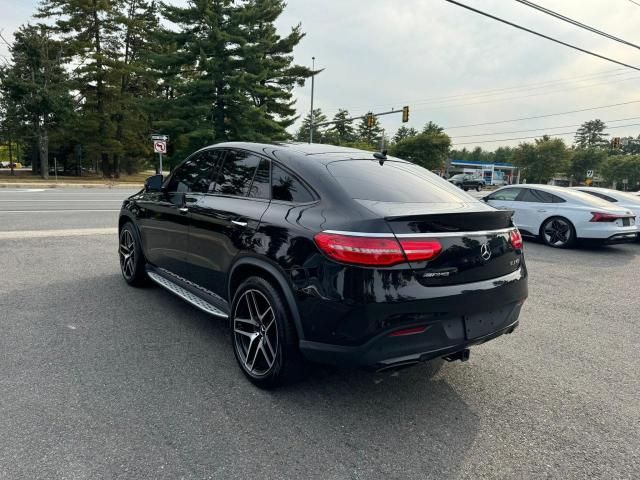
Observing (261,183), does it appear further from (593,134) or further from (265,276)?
(593,134)

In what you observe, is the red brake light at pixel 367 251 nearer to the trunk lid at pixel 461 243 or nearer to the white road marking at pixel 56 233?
the trunk lid at pixel 461 243

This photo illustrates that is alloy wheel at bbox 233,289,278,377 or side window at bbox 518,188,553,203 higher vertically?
side window at bbox 518,188,553,203

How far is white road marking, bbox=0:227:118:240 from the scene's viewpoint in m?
8.09

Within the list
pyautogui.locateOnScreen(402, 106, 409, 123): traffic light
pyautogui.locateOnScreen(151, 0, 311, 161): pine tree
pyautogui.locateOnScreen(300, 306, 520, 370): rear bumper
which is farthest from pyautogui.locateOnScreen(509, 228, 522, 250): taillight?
pyautogui.locateOnScreen(151, 0, 311, 161): pine tree

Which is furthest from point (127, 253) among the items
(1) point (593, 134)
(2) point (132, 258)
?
(1) point (593, 134)

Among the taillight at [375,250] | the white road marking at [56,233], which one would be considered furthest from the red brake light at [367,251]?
the white road marking at [56,233]

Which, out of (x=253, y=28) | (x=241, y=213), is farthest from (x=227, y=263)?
(x=253, y=28)

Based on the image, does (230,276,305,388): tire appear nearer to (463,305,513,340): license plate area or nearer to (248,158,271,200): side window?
(248,158,271,200): side window

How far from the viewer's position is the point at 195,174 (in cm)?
414

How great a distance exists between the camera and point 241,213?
321 cm

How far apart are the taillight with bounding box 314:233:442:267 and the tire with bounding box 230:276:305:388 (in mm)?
564

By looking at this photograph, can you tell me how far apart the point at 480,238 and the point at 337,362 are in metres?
1.19

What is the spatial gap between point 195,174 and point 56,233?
235 inches

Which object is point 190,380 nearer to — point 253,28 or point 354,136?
point 253,28
